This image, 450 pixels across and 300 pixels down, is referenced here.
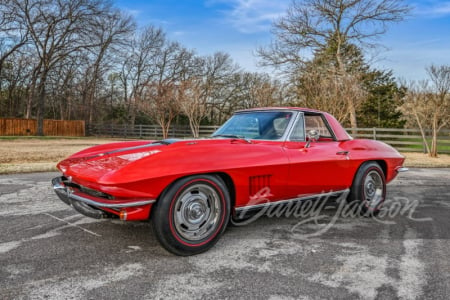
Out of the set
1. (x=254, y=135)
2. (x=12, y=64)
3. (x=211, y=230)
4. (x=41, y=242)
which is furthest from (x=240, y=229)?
(x=12, y=64)

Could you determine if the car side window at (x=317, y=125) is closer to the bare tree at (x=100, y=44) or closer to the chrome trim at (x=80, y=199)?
the chrome trim at (x=80, y=199)

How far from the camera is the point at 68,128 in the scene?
35094 mm

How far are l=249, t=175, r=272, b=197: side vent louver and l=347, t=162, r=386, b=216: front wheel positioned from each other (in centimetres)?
165

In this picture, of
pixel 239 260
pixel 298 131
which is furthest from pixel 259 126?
pixel 239 260

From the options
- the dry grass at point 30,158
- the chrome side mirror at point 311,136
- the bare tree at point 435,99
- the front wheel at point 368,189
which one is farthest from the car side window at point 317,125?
the bare tree at point 435,99

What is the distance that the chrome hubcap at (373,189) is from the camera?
453 cm

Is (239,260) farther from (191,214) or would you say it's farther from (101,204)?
(101,204)

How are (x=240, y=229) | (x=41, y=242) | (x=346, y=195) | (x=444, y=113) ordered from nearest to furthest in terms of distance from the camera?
(x=41, y=242)
(x=240, y=229)
(x=346, y=195)
(x=444, y=113)

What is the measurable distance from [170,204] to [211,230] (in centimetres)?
53

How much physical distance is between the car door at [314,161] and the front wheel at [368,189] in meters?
0.18

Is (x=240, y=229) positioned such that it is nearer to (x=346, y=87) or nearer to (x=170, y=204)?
(x=170, y=204)

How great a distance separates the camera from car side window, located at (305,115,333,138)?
13.4 ft

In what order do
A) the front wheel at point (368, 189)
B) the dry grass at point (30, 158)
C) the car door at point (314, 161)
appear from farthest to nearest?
1. the dry grass at point (30, 158)
2. the front wheel at point (368, 189)
3. the car door at point (314, 161)

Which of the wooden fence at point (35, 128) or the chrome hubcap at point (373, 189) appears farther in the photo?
the wooden fence at point (35, 128)
